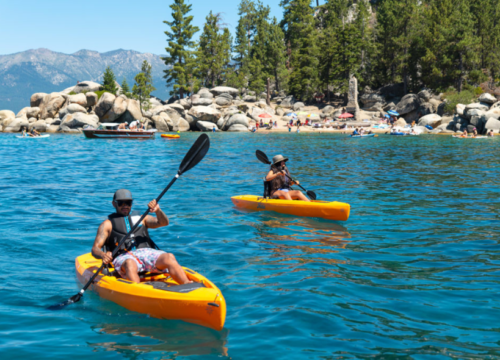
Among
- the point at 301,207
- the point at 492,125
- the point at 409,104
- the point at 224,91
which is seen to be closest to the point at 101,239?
the point at 301,207

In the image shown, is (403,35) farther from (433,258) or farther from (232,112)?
(433,258)

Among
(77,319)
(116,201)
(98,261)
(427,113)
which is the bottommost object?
(77,319)

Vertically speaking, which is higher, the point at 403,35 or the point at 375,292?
the point at 403,35

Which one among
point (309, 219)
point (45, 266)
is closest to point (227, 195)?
point (309, 219)

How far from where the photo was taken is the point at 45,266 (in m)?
7.59

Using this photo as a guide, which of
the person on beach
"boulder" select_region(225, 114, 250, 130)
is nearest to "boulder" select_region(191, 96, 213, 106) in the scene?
"boulder" select_region(225, 114, 250, 130)

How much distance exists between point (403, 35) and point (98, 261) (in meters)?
66.4

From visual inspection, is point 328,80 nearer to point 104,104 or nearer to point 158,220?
point 104,104

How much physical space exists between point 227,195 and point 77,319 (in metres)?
9.21

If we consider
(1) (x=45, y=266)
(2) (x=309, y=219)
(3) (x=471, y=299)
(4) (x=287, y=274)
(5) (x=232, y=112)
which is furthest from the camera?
(5) (x=232, y=112)

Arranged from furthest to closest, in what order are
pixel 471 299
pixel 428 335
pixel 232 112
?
pixel 232 112 → pixel 471 299 → pixel 428 335

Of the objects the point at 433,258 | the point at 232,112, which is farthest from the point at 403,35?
the point at 433,258

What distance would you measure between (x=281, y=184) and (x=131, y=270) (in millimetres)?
6510

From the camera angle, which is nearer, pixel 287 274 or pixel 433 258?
pixel 287 274
